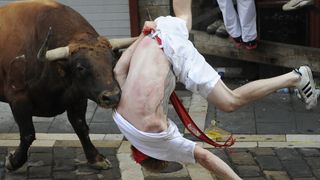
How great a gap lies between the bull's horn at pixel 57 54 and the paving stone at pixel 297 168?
7.45 ft

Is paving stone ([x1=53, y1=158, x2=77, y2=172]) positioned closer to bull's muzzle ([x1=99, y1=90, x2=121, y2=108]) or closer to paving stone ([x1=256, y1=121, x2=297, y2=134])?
bull's muzzle ([x1=99, y1=90, x2=121, y2=108])

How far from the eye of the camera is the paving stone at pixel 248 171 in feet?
19.3

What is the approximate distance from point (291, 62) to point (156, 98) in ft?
12.4

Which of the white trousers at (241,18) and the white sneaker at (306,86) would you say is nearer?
the white sneaker at (306,86)

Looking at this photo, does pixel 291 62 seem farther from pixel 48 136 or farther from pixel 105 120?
pixel 48 136

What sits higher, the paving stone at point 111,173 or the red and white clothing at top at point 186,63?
the red and white clothing at top at point 186,63

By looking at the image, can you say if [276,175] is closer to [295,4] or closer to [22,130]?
[22,130]

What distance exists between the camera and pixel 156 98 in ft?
15.6

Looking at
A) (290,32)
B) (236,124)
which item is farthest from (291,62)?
(236,124)

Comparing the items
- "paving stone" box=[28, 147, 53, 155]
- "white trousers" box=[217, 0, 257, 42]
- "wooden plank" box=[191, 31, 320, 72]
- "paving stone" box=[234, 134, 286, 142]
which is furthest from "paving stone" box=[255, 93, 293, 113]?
"paving stone" box=[28, 147, 53, 155]

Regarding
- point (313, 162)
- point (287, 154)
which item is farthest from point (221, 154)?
point (313, 162)

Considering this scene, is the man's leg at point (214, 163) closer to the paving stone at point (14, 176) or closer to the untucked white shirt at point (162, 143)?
the untucked white shirt at point (162, 143)

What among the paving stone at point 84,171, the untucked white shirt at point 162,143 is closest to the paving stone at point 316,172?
the untucked white shirt at point 162,143

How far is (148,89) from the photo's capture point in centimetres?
477
